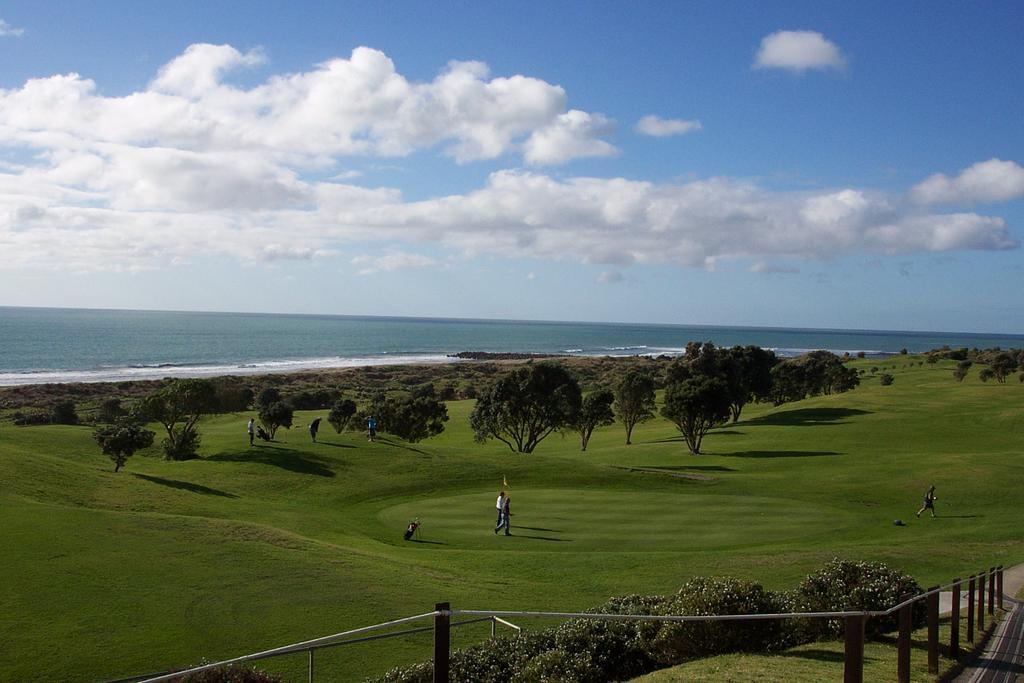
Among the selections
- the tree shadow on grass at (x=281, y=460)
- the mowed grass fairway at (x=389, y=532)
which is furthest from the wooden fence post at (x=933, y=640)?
the tree shadow on grass at (x=281, y=460)

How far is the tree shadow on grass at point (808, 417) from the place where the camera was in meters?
→ 65.2

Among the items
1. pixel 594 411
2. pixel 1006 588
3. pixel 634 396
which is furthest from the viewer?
pixel 634 396

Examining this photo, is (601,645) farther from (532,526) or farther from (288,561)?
(532,526)

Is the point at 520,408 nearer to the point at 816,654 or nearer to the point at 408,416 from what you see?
the point at 408,416

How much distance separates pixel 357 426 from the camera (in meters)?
60.8

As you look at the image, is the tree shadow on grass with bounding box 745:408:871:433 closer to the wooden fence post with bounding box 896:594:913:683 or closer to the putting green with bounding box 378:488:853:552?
the putting green with bounding box 378:488:853:552

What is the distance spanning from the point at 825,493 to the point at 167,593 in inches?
1222

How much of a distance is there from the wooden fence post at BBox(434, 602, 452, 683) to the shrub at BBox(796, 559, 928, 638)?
27.6 feet

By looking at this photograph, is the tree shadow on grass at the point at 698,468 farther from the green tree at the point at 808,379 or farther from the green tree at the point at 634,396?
the green tree at the point at 808,379

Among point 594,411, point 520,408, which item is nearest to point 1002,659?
point 520,408

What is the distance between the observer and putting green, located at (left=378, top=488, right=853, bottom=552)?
2625cm

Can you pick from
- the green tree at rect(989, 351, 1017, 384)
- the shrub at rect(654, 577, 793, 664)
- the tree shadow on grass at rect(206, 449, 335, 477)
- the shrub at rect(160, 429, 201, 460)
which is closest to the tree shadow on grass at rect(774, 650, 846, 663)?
the shrub at rect(654, 577, 793, 664)

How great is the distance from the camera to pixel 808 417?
69.1 metres

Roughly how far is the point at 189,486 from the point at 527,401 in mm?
28229
